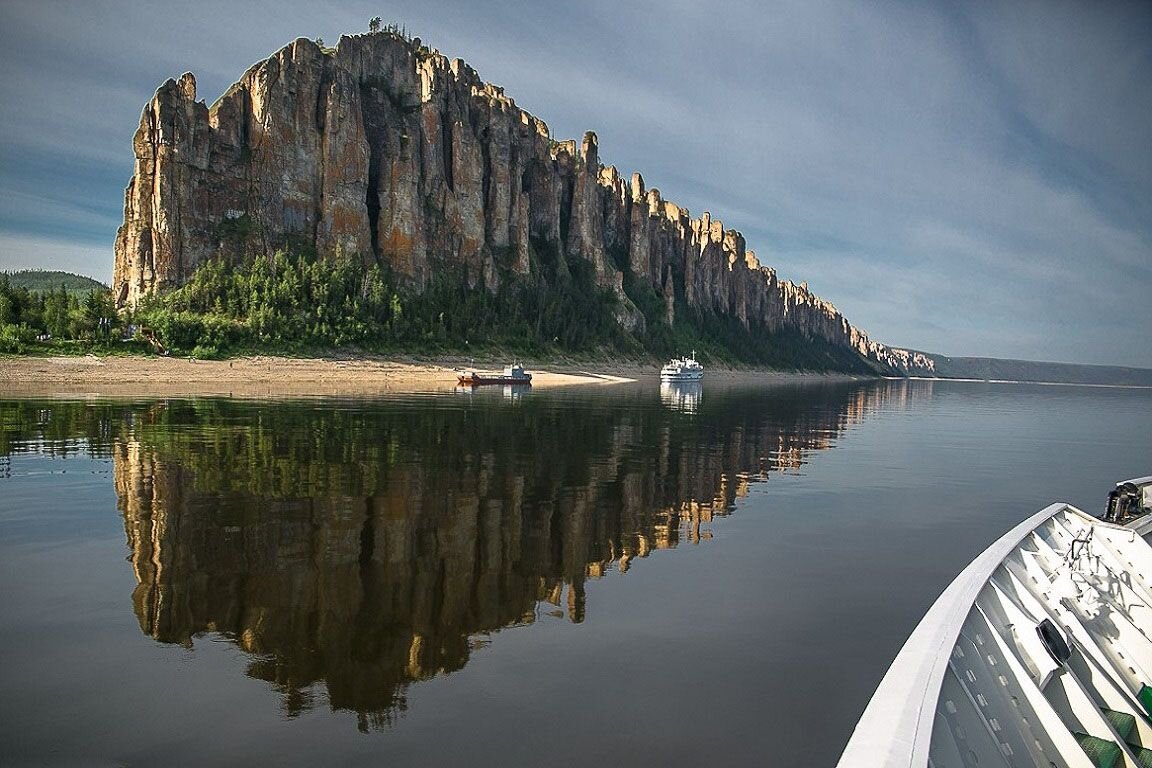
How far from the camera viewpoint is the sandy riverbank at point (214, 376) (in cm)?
5478

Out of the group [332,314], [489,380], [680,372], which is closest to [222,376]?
[489,380]

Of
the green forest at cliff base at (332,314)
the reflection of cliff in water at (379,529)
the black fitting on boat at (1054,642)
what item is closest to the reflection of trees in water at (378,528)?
the reflection of cliff in water at (379,529)

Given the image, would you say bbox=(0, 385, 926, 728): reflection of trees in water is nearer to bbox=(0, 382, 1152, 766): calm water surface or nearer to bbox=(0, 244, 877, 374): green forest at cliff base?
bbox=(0, 382, 1152, 766): calm water surface

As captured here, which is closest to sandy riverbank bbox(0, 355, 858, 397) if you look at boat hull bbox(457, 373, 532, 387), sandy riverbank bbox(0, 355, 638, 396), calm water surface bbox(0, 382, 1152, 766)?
sandy riverbank bbox(0, 355, 638, 396)

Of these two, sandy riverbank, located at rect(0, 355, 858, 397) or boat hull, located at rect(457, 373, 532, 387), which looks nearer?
sandy riverbank, located at rect(0, 355, 858, 397)

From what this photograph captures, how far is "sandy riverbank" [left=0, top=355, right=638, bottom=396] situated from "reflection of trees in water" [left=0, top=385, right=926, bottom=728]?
927 inches

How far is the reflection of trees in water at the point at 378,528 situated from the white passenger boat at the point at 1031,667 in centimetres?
505

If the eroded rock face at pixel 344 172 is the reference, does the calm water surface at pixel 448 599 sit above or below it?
below

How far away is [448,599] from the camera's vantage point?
1040cm

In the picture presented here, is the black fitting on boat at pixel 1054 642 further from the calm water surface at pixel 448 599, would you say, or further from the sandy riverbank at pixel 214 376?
the sandy riverbank at pixel 214 376

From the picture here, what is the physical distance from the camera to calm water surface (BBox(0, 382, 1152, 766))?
6.81 m

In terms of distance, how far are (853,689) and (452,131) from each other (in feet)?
509

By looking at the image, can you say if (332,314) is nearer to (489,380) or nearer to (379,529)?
(489,380)

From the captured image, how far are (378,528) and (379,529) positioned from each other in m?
0.09
